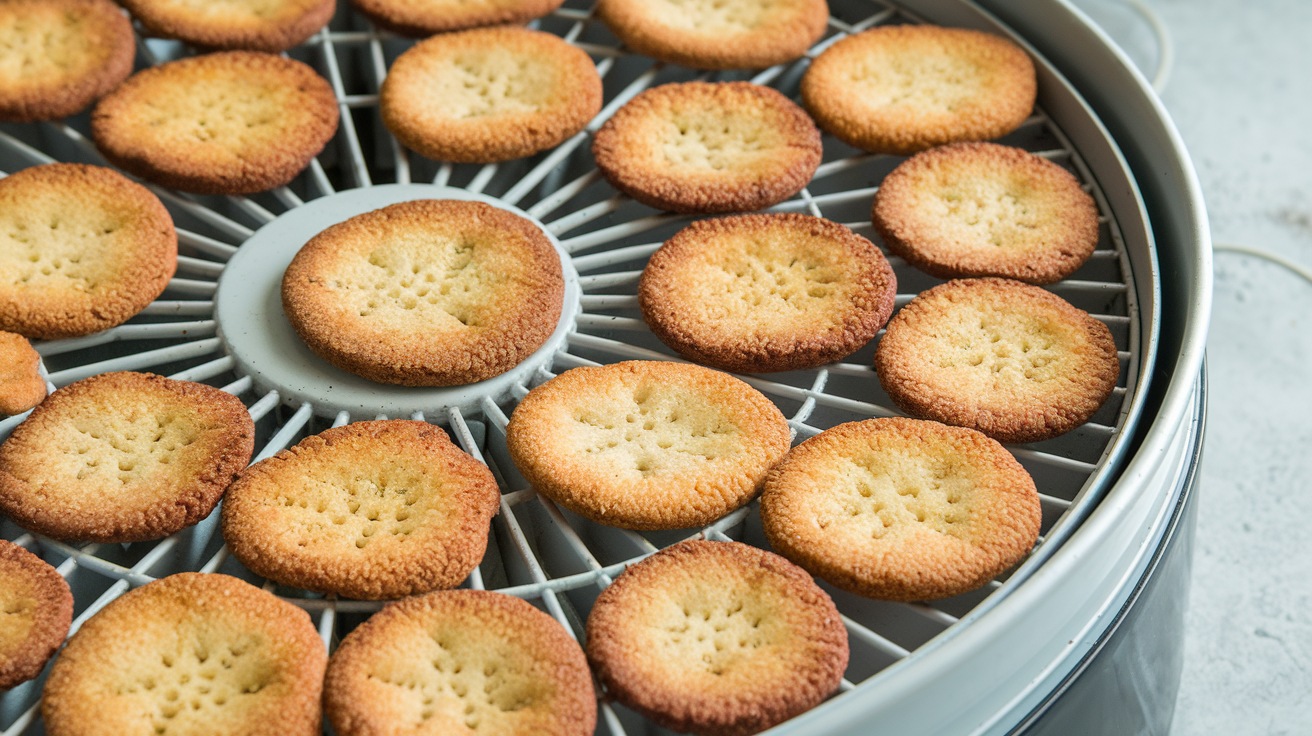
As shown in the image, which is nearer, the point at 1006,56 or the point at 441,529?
the point at 441,529

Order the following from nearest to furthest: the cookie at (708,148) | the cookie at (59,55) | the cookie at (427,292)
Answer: the cookie at (427,292) < the cookie at (708,148) < the cookie at (59,55)

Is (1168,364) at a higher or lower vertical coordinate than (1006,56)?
lower

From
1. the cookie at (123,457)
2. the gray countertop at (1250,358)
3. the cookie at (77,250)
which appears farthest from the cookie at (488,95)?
the gray countertop at (1250,358)

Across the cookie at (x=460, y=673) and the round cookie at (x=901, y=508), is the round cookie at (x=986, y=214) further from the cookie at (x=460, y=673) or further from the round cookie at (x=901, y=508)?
the cookie at (x=460, y=673)

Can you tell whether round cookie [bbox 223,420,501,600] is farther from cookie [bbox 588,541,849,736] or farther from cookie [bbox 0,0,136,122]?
cookie [bbox 0,0,136,122]

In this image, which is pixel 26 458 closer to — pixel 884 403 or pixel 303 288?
pixel 303 288

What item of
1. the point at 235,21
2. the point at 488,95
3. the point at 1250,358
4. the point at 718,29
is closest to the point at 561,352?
the point at 488,95

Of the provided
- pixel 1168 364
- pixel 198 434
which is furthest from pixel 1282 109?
pixel 198 434

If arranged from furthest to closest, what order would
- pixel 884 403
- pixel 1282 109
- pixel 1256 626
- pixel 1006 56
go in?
1. pixel 1282 109
2. pixel 1256 626
3. pixel 1006 56
4. pixel 884 403
